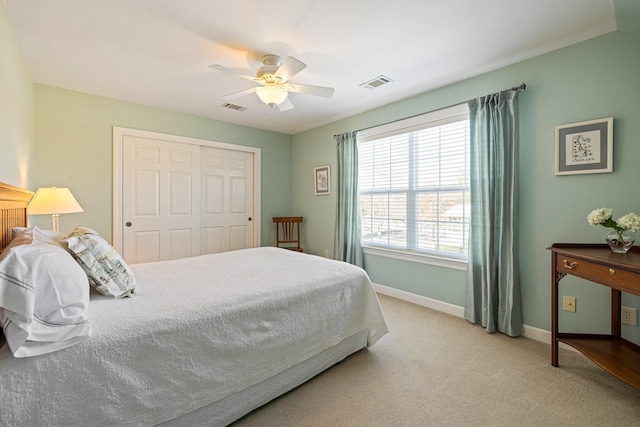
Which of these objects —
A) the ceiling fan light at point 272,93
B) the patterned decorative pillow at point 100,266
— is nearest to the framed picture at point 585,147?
the ceiling fan light at point 272,93

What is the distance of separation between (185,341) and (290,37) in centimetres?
216

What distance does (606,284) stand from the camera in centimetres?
168

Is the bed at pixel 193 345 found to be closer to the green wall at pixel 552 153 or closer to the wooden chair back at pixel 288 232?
the green wall at pixel 552 153

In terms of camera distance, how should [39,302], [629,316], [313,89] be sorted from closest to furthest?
1. [39,302]
2. [629,316]
3. [313,89]

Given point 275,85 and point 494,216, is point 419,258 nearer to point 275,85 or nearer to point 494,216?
point 494,216

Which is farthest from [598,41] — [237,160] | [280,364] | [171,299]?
[237,160]

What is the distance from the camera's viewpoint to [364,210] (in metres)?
3.97

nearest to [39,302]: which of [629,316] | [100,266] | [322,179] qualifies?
[100,266]

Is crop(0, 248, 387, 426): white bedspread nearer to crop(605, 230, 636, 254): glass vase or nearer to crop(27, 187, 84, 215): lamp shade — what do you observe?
crop(27, 187, 84, 215): lamp shade

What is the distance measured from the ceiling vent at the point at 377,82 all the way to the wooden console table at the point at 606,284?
2112mm

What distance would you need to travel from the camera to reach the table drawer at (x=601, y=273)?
153cm

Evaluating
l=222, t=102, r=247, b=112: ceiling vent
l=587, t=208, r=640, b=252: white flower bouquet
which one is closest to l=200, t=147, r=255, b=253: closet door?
l=222, t=102, r=247, b=112: ceiling vent

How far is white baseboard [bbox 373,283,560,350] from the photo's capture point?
2.39 m

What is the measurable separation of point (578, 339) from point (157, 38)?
151 inches
